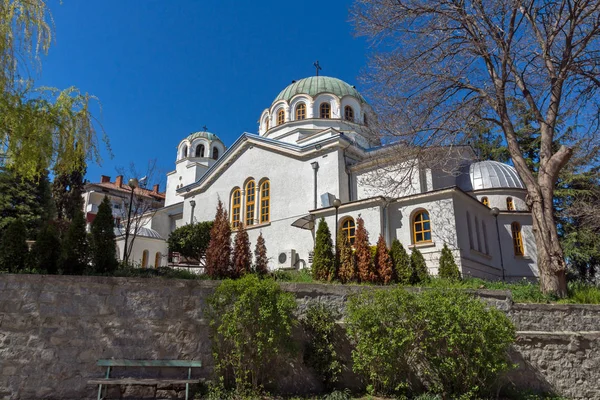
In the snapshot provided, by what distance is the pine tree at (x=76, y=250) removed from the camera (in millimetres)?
8297

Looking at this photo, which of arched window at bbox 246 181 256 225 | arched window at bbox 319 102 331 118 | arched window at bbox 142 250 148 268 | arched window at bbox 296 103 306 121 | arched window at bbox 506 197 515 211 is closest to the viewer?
arched window at bbox 506 197 515 211

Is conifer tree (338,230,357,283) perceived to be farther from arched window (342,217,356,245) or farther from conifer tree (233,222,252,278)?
arched window (342,217,356,245)

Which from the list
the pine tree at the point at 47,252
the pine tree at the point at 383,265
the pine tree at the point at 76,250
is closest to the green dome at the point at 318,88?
the pine tree at the point at 383,265

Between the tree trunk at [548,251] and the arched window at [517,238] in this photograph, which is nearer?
the tree trunk at [548,251]

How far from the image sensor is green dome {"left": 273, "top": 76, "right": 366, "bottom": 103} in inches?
1021

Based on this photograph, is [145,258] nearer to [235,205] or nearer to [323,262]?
[235,205]

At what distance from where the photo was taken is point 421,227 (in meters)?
16.0

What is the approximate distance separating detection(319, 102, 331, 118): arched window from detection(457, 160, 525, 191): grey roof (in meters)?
8.41

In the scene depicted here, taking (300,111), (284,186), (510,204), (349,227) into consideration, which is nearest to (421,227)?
(349,227)

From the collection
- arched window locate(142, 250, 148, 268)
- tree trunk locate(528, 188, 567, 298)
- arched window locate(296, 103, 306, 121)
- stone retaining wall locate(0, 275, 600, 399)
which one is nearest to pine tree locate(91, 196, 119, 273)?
stone retaining wall locate(0, 275, 600, 399)

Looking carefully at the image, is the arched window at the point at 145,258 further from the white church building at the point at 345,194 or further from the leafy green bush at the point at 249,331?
the leafy green bush at the point at 249,331

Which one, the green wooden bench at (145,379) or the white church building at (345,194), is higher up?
the white church building at (345,194)

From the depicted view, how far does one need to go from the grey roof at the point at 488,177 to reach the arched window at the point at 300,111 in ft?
31.1

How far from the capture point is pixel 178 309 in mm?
7922
